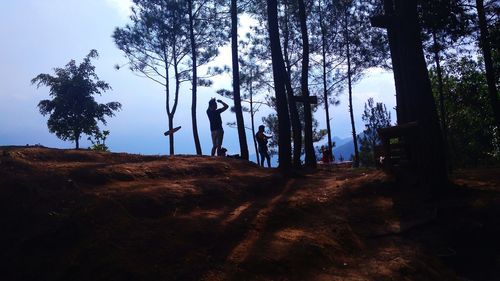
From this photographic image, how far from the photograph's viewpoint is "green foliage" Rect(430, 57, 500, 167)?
27359mm

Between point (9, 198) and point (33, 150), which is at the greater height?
point (33, 150)

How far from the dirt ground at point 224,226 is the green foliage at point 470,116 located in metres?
21.3

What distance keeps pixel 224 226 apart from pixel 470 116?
2926 centimetres

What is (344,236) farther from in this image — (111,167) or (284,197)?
(111,167)

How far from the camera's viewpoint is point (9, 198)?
596 centimetres

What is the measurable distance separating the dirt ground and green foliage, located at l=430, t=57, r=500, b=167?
69.8 ft

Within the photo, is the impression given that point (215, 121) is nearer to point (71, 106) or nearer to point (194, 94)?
point (194, 94)

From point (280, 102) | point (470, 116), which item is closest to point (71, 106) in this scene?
point (280, 102)

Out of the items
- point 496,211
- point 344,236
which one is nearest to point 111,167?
point 344,236

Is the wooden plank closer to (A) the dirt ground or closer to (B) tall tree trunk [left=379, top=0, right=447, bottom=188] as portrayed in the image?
(B) tall tree trunk [left=379, top=0, right=447, bottom=188]

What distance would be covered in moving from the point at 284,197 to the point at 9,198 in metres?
4.62

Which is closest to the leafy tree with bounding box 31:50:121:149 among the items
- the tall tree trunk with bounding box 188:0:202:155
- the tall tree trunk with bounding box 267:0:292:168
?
the tall tree trunk with bounding box 188:0:202:155

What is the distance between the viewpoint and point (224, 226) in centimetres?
598

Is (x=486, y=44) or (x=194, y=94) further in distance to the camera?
(x=194, y=94)
